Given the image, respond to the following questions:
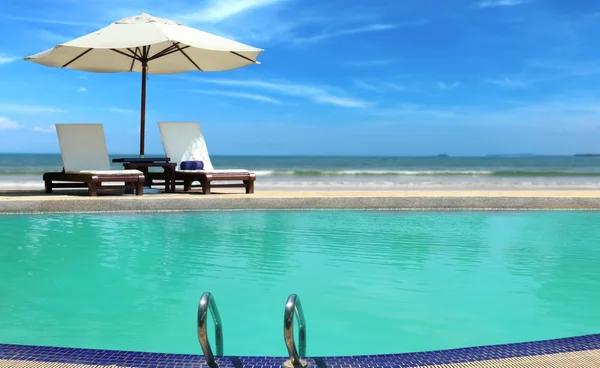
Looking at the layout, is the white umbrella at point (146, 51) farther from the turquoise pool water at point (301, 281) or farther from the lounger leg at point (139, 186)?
the turquoise pool water at point (301, 281)

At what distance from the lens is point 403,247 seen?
6.44 metres

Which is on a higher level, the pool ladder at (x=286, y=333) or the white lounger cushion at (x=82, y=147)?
the white lounger cushion at (x=82, y=147)

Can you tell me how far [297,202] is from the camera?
916 cm

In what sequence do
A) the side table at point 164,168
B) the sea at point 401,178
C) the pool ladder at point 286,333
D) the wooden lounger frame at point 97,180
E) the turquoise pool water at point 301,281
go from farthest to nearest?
the sea at point 401,178 → the side table at point 164,168 → the wooden lounger frame at point 97,180 → the turquoise pool water at point 301,281 → the pool ladder at point 286,333

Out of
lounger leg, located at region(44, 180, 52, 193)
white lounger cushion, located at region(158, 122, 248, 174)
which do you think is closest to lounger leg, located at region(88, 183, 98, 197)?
lounger leg, located at region(44, 180, 52, 193)

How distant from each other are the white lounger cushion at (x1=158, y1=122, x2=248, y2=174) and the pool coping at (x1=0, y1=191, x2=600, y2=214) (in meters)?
1.29

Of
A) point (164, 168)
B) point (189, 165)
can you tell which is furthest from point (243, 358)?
point (189, 165)

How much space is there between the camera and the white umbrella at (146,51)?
9.16m

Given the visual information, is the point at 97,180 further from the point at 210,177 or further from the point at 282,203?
the point at 282,203

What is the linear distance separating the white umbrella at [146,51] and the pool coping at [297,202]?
5.66ft

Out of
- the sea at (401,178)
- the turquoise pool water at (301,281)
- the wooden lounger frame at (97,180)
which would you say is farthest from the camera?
the sea at (401,178)

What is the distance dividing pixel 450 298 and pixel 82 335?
2.36 metres

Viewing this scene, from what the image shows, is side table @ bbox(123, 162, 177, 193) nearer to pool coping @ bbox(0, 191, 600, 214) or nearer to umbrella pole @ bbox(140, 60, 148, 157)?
umbrella pole @ bbox(140, 60, 148, 157)

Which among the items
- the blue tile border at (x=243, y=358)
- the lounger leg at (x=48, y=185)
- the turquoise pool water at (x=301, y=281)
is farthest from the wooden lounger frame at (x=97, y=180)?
the blue tile border at (x=243, y=358)
